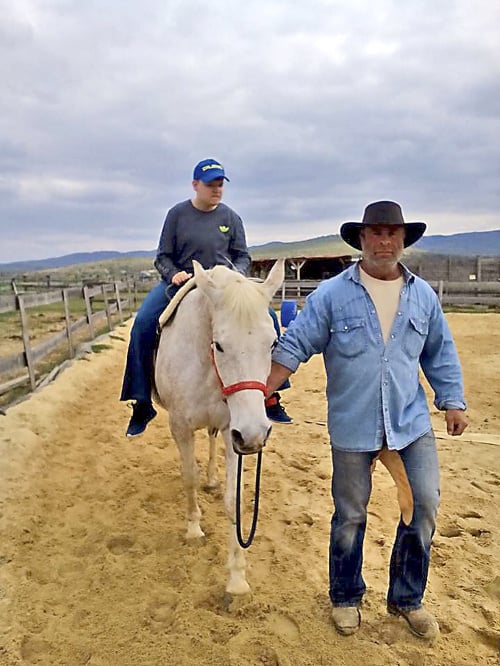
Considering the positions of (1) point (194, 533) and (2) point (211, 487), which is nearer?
(1) point (194, 533)

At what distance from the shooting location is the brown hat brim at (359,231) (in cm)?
281

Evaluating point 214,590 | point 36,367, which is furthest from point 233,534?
point 36,367

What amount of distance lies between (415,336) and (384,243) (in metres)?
0.50

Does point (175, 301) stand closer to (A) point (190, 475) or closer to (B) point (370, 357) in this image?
(A) point (190, 475)

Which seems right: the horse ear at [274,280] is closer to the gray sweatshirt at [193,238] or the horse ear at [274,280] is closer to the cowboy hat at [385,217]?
the cowboy hat at [385,217]

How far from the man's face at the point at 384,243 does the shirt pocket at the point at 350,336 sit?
0.34m

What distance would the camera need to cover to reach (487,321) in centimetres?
1454

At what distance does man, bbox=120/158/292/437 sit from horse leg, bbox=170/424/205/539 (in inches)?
25.4

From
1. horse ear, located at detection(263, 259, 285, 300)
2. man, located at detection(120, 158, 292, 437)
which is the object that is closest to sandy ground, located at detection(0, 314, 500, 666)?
man, located at detection(120, 158, 292, 437)

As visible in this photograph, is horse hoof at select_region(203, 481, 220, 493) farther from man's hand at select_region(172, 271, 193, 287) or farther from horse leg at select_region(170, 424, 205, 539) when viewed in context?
man's hand at select_region(172, 271, 193, 287)

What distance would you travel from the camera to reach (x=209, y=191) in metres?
3.95

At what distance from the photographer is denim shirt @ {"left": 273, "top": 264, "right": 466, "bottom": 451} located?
8.79 ft

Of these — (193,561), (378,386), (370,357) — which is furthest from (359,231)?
(193,561)

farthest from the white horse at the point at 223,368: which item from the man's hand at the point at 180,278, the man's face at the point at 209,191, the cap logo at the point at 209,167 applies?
the cap logo at the point at 209,167
